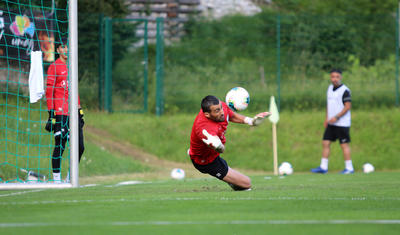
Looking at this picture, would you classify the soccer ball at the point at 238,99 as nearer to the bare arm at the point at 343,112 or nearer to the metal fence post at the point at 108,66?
the bare arm at the point at 343,112

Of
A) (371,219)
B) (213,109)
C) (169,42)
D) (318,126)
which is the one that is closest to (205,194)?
(213,109)

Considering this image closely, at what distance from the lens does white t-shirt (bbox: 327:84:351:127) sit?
13508 mm

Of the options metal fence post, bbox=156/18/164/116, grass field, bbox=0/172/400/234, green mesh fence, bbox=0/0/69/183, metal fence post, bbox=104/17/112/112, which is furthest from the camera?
metal fence post, bbox=156/18/164/116

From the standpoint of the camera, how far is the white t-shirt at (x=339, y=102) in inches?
532

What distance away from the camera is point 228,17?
21.1m

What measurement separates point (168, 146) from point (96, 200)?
1062 centimetres

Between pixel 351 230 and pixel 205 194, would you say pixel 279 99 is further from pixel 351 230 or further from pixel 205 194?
pixel 351 230

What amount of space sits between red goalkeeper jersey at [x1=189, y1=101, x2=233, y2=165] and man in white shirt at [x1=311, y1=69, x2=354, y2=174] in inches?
217

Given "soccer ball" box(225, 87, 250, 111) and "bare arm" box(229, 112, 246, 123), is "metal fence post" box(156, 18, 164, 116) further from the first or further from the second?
"bare arm" box(229, 112, 246, 123)

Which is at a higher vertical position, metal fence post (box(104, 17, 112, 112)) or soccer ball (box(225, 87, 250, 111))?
metal fence post (box(104, 17, 112, 112))

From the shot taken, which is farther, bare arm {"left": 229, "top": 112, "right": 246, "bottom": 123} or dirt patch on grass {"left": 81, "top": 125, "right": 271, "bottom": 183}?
dirt patch on grass {"left": 81, "top": 125, "right": 271, "bottom": 183}

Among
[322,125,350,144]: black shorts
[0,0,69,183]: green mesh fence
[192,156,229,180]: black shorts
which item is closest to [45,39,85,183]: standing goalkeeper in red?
[0,0,69,183]: green mesh fence

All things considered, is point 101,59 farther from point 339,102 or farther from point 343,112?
point 343,112

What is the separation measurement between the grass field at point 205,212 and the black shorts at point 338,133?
216 inches
